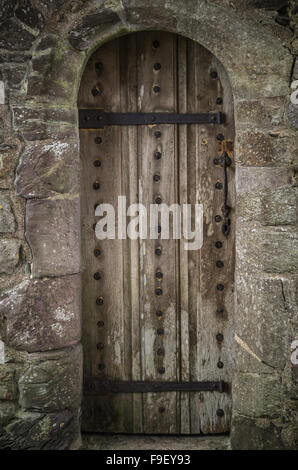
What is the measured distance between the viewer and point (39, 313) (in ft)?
6.13

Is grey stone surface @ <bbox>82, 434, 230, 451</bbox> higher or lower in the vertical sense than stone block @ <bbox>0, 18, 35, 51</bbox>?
lower

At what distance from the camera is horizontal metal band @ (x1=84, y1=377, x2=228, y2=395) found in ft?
7.03

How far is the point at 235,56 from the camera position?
71.3 inches

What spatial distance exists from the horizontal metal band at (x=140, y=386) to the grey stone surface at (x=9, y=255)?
0.77 meters

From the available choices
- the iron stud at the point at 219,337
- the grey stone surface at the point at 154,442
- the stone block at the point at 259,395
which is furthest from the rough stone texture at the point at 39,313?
the stone block at the point at 259,395

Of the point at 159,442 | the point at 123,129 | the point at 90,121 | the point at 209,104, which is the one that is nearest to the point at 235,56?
the point at 209,104

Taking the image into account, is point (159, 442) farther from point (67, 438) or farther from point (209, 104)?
point (209, 104)

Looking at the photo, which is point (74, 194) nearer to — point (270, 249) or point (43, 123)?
point (43, 123)

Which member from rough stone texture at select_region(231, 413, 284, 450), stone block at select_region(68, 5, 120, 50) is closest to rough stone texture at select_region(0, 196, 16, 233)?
stone block at select_region(68, 5, 120, 50)

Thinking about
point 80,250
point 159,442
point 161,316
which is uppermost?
point 80,250

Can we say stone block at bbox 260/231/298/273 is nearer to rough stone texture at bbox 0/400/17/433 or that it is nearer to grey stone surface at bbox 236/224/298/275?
grey stone surface at bbox 236/224/298/275

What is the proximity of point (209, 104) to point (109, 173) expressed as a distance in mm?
640

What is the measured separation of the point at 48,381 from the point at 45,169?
101 cm

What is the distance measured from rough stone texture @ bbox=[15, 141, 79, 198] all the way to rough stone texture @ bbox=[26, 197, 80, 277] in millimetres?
53
